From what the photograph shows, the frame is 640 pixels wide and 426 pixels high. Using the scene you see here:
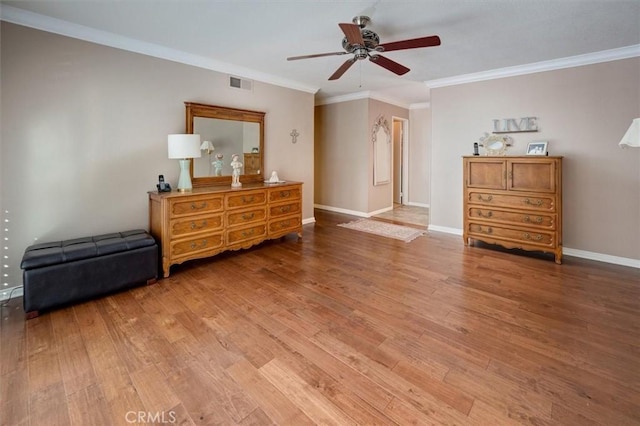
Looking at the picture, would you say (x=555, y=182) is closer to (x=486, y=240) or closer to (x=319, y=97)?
(x=486, y=240)

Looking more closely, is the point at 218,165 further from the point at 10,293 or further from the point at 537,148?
the point at 537,148

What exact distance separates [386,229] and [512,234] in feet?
6.54

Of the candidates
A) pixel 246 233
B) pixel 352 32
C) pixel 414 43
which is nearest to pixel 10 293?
pixel 246 233

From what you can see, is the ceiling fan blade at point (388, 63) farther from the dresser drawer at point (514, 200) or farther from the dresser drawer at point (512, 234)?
the dresser drawer at point (512, 234)

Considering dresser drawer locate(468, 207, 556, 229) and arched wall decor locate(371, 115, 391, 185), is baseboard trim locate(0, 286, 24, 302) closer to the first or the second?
dresser drawer locate(468, 207, 556, 229)

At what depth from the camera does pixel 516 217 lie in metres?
4.05

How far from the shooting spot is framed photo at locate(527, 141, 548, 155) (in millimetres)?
4172

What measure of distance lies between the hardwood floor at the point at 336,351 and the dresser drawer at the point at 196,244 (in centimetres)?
26

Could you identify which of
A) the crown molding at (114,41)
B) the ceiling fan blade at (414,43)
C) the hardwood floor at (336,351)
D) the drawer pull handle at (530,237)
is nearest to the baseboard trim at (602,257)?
the hardwood floor at (336,351)

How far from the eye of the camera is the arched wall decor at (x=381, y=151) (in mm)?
6605

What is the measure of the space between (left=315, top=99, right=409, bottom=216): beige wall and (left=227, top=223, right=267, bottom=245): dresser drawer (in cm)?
294

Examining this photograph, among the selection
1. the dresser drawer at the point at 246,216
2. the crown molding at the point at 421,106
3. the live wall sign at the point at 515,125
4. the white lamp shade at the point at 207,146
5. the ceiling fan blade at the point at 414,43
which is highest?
the crown molding at the point at 421,106

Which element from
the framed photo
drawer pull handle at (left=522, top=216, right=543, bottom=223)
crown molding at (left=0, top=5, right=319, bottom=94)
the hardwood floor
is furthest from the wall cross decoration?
drawer pull handle at (left=522, top=216, right=543, bottom=223)

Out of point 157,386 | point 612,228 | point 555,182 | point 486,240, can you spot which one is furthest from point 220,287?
point 612,228
